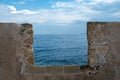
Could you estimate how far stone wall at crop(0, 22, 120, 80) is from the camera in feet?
17.1

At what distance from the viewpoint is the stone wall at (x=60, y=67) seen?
5227 mm

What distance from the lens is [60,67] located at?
5.35m

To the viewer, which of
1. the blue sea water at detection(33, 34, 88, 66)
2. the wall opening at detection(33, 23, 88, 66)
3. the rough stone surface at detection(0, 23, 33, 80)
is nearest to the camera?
the rough stone surface at detection(0, 23, 33, 80)

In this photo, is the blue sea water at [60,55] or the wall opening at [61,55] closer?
the wall opening at [61,55]

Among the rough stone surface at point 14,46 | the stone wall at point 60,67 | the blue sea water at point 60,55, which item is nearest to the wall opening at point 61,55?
the blue sea water at point 60,55

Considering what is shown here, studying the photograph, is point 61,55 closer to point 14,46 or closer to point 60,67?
point 60,67

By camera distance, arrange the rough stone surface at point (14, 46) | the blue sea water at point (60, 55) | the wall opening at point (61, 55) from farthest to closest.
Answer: the blue sea water at point (60, 55) < the wall opening at point (61, 55) < the rough stone surface at point (14, 46)

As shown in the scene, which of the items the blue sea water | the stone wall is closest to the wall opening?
the blue sea water

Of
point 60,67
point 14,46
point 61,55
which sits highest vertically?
point 14,46

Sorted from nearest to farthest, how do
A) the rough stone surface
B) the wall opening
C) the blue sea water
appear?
the rough stone surface, the wall opening, the blue sea water

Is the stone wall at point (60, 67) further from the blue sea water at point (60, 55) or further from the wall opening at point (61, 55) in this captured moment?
the blue sea water at point (60, 55)

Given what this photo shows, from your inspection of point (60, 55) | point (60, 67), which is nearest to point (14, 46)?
point (60, 67)

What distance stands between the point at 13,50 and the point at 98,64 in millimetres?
1799

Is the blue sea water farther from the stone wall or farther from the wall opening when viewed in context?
the stone wall
